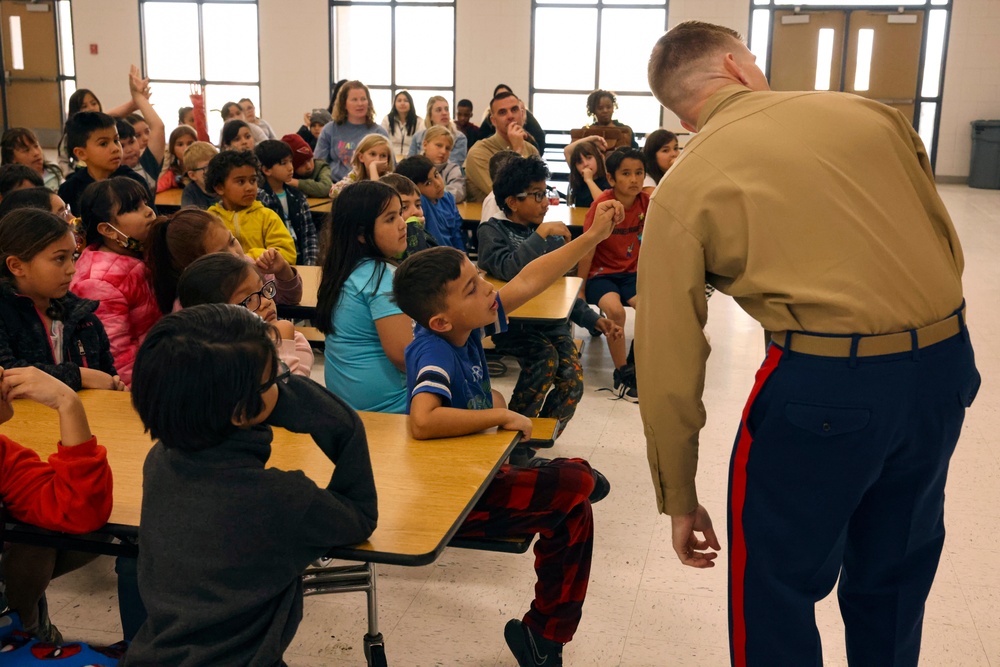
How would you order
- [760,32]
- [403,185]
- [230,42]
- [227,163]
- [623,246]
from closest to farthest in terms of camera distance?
[403,185]
[227,163]
[623,246]
[760,32]
[230,42]

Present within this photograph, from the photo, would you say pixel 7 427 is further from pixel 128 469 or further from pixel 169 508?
pixel 169 508

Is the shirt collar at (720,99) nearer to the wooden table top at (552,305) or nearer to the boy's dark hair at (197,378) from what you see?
the boy's dark hair at (197,378)

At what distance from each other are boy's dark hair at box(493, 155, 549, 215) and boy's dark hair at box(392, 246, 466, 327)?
1.84 m

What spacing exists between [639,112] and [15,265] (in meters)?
11.9

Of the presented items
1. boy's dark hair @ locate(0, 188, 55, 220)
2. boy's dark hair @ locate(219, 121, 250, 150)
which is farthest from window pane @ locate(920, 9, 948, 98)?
boy's dark hair @ locate(0, 188, 55, 220)

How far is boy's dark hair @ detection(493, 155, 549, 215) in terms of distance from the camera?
404cm

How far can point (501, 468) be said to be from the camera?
6.90 ft

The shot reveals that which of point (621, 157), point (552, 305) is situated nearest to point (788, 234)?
point (552, 305)

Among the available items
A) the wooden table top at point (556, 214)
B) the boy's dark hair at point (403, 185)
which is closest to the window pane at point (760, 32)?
the wooden table top at point (556, 214)

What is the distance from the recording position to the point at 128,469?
6.24 feet

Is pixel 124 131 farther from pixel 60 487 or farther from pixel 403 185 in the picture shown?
pixel 60 487

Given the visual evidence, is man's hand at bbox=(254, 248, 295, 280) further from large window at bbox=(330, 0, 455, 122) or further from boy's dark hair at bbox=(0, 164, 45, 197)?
large window at bbox=(330, 0, 455, 122)

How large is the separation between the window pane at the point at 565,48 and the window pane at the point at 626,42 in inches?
7.1

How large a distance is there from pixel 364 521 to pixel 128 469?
0.61m
